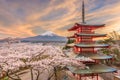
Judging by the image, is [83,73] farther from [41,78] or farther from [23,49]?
[41,78]

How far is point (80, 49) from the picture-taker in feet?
62.8

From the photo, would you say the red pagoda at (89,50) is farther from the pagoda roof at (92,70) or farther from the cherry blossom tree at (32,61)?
the cherry blossom tree at (32,61)

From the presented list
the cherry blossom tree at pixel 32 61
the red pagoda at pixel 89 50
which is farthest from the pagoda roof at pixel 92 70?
the cherry blossom tree at pixel 32 61

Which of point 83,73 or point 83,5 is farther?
point 83,5

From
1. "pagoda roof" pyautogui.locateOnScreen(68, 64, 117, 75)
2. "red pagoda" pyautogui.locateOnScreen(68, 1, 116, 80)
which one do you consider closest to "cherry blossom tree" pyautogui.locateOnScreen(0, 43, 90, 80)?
"pagoda roof" pyautogui.locateOnScreen(68, 64, 117, 75)

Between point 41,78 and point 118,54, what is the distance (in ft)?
57.4

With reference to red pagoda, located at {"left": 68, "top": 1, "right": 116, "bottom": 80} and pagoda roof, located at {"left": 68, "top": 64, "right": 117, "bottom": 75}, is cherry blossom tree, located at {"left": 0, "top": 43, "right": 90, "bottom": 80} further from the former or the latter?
red pagoda, located at {"left": 68, "top": 1, "right": 116, "bottom": 80}

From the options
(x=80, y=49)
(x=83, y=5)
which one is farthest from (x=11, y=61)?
(x=83, y=5)

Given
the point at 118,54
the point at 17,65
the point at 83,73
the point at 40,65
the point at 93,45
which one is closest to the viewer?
the point at 17,65

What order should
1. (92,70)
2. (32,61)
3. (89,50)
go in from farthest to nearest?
(89,50)
(92,70)
(32,61)

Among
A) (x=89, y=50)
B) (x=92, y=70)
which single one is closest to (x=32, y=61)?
(x=92, y=70)

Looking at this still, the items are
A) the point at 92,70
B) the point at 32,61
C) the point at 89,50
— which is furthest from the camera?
the point at 89,50

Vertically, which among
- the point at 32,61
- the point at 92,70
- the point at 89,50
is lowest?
the point at 92,70

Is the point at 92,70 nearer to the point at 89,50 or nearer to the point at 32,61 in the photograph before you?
the point at 89,50
